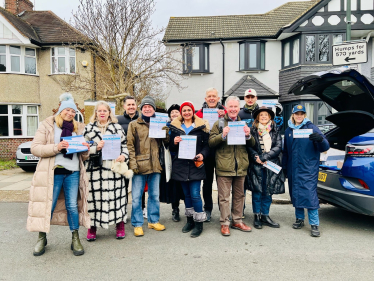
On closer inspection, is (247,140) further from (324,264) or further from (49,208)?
(49,208)

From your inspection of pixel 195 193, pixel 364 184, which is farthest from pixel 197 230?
pixel 364 184

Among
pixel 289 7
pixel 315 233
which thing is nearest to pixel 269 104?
pixel 315 233

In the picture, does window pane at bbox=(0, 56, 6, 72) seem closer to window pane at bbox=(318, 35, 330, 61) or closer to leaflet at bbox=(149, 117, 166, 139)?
leaflet at bbox=(149, 117, 166, 139)

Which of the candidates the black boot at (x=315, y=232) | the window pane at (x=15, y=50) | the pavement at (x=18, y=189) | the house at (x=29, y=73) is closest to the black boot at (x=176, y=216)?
the pavement at (x=18, y=189)

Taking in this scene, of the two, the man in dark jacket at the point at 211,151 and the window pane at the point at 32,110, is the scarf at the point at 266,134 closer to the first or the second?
the man in dark jacket at the point at 211,151

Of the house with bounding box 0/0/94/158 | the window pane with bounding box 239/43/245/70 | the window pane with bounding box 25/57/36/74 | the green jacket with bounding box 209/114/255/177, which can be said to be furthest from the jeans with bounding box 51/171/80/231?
the window pane with bounding box 25/57/36/74

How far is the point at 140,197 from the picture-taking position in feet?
14.3

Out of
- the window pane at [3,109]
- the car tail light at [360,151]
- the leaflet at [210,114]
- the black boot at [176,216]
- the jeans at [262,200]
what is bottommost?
the black boot at [176,216]

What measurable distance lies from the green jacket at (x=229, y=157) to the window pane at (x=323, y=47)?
14.1m

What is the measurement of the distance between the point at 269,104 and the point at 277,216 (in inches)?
82.0

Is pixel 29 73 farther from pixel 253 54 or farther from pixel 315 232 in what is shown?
pixel 315 232

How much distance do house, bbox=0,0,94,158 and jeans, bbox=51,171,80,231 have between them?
1226 centimetres

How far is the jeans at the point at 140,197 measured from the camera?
4332mm

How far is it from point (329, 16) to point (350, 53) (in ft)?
38.5
